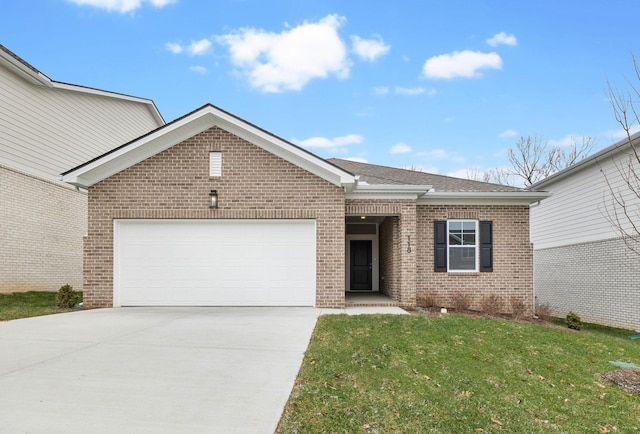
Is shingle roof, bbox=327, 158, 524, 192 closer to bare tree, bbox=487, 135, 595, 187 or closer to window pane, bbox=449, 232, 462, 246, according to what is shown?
window pane, bbox=449, 232, 462, 246

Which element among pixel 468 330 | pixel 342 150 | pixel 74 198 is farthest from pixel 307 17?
pixel 342 150

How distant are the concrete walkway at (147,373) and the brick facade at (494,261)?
5174 mm

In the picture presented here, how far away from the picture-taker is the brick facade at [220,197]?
11414mm

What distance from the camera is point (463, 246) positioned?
13398 mm

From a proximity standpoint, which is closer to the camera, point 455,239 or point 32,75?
point 455,239

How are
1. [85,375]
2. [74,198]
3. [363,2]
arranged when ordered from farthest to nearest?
[74,198] < [363,2] < [85,375]

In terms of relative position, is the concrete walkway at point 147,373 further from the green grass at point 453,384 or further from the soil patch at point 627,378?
the soil patch at point 627,378

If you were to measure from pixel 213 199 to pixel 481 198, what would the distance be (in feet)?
25.3

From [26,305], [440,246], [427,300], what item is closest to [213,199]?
[26,305]

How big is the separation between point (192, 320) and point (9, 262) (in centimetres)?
838

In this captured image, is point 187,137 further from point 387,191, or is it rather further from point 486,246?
point 486,246

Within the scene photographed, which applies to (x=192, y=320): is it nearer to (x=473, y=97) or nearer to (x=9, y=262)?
(x=9, y=262)

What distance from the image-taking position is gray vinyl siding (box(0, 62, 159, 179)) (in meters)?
14.3

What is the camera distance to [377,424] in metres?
4.35
